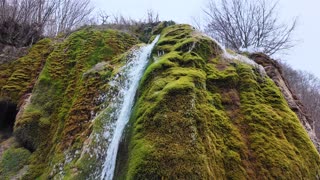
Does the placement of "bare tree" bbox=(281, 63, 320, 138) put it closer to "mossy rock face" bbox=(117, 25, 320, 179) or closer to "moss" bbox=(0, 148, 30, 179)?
"mossy rock face" bbox=(117, 25, 320, 179)

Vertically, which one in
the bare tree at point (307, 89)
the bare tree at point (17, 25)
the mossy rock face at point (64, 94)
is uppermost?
the bare tree at point (17, 25)

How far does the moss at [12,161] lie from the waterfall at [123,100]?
217cm

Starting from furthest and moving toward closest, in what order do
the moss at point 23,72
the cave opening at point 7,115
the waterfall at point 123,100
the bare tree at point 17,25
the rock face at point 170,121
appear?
the bare tree at point 17,25
the moss at point 23,72
the cave opening at point 7,115
the waterfall at point 123,100
the rock face at point 170,121

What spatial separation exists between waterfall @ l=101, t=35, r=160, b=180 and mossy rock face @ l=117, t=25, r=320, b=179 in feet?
1.11

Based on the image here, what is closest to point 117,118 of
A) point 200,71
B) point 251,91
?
point 200,71

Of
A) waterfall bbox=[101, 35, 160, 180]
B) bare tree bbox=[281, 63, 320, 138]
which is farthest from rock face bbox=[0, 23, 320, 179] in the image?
bare tree bbox=[281, 63, 320, 138]

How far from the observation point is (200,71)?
4832 millimetres

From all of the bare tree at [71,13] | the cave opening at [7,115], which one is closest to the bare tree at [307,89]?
the bare tree at [71,13]

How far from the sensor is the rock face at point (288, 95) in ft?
17.3

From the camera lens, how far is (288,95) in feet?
18.6

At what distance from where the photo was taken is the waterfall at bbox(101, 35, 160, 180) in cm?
414

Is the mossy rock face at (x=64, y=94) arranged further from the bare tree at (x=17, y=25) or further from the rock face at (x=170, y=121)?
the bare tree at (x=17, y=25)

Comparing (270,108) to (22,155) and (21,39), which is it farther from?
(21,39)

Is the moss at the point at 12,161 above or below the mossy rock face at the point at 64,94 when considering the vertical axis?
below
